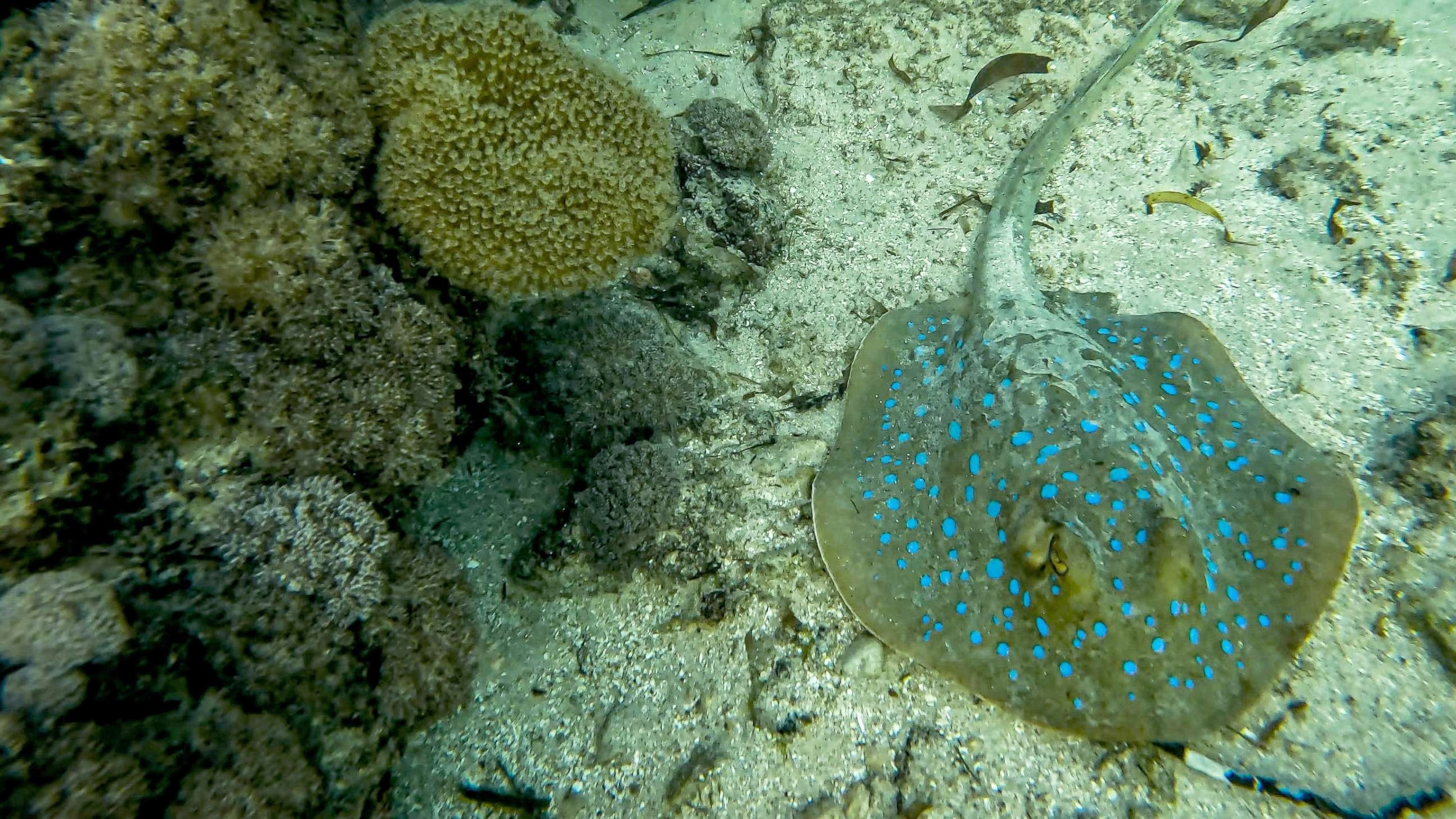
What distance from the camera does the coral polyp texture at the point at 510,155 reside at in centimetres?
354

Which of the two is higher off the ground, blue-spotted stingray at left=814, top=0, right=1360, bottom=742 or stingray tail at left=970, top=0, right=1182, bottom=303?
stingray tail at left=970, top=0, right=1182, bottom=303

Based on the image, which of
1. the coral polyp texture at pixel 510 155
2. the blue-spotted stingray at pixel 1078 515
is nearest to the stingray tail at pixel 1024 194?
the blue-spotted stingray at pixel 1078 515

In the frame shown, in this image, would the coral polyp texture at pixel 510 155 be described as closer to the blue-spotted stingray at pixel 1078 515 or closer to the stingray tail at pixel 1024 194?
the blue-spotted stingray at pixel 1078 515

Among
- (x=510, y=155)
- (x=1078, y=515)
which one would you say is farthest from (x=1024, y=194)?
(x=510, y=155)

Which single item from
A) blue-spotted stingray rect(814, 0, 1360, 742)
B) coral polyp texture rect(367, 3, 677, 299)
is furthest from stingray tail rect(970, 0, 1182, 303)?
coral polyp texture rect(367, 3, 677, 299)

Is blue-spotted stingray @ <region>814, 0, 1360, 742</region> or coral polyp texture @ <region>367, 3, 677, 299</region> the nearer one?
blue-spotted stingray @ <region>814, 0, 1360, 742</region>

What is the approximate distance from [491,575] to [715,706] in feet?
4.93

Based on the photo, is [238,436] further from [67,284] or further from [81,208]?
[81,208]

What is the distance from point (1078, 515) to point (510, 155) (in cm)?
351

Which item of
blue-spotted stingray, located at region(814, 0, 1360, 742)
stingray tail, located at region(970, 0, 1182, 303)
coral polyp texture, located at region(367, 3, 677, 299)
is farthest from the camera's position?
stingray tail, located at region(970, 0, 1182, 303)

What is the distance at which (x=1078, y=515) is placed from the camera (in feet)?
10.1

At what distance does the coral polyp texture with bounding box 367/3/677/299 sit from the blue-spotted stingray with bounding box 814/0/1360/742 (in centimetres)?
180

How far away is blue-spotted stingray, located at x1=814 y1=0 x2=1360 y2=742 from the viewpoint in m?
2.81

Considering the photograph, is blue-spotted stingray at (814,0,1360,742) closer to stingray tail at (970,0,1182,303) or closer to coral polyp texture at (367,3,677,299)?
stingray tail at (970,0,1182,303)
